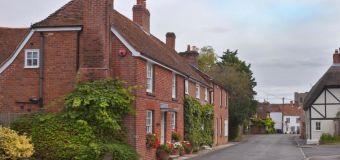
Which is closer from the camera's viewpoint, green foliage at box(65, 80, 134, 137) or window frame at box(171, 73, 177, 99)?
green foliage at box(65, 80, 134, 137)

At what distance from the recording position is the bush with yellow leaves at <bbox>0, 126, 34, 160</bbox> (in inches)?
689

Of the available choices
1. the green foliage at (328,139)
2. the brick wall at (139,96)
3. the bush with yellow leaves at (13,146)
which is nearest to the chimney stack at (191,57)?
the green foliage at (328,139)

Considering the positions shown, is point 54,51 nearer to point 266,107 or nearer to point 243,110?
point 243,110

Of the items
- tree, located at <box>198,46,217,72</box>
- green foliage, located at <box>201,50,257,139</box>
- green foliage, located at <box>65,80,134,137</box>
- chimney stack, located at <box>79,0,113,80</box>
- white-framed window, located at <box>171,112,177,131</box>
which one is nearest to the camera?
green foliage, located at <box>65,80,134,137</box>

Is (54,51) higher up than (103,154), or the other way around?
(54,51)

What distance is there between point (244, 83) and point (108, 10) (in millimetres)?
41018

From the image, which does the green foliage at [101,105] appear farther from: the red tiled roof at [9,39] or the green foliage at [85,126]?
the red tiled roof at [9,39]

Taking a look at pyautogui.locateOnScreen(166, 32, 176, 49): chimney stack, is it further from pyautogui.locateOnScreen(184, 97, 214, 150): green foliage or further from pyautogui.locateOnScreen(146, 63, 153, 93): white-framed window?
pyautogui.locateOnScreen(146, 63, 153, 93): white-framed window

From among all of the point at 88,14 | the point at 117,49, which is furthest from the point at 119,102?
the point at 88,14

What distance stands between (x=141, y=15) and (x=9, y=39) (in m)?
8.50

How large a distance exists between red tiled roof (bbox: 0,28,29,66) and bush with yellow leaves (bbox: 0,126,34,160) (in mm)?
10516

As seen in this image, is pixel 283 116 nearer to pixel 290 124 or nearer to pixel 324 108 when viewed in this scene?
pixel 290 124

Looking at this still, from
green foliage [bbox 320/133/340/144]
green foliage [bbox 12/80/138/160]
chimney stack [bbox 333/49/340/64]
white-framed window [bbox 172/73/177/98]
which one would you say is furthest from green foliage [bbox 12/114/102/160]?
chimney stack [bbox 333/49/340/64]

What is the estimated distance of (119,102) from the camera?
→ 68.2ft
